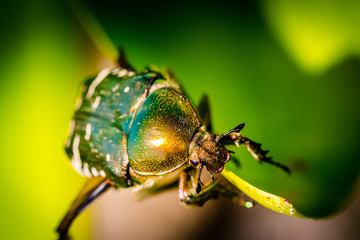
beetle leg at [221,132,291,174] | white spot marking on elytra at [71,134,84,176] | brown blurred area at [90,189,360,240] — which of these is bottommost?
brown blurred area at [90,189,360,240]

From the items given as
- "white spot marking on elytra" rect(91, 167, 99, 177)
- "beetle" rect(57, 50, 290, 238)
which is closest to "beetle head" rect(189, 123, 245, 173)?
"beetle" rect(57, 50, 290, 238)

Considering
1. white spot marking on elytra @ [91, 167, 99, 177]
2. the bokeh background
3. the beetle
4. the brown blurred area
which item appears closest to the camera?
the bokeh background

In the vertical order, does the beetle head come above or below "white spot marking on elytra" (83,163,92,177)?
below

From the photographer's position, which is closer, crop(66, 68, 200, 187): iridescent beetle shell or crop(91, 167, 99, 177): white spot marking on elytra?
crop(66, 68, 200, 187): iridescent beetle shell

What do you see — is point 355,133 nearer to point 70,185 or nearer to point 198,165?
point 198,165

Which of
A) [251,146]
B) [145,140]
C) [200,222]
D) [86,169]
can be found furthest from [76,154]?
[200,222]

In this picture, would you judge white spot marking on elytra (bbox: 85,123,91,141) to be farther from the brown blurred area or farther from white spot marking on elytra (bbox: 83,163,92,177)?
the brown blurred area

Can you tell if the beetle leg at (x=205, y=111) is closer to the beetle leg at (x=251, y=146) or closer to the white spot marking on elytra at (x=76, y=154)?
the beetle leg at (x=251, y=146)

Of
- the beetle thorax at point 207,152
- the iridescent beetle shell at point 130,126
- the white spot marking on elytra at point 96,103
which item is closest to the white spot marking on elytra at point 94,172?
the iridescent beetle shell at point 130,126

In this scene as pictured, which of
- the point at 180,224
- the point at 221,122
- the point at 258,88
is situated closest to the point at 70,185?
the point at 180,224
